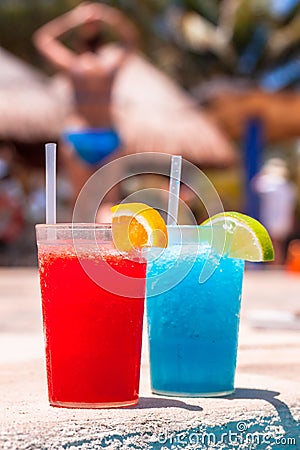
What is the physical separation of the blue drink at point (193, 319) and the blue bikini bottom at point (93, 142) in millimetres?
4893

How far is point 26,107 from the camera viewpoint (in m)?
11.6

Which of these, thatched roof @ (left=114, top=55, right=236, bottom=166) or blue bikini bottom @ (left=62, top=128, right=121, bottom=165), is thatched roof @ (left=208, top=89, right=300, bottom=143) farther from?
blue bikini bottom @ (left=62, top=128, right=121, bottom=165)

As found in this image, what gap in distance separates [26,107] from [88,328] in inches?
401

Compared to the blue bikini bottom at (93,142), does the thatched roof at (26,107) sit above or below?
above

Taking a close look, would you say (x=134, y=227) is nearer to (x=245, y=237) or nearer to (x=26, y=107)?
(x=245, y=237)

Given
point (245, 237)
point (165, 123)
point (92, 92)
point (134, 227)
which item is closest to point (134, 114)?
point (165, 123)

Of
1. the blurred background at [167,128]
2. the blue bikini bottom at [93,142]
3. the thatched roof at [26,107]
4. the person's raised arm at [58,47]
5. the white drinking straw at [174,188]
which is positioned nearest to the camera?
the white drinking straw at [174,188]

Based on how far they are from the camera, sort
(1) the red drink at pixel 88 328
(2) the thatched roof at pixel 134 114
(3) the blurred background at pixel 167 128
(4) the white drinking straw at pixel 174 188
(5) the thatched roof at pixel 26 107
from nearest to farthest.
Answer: (1) the red drink at pixel 88 328
(4) the white drinking straw at pixel 174 188
(3) the blurred background at pixel 167 128
(5) the thatched roof at pixel 26 107
(2) the thatched roof at pixel 134 114

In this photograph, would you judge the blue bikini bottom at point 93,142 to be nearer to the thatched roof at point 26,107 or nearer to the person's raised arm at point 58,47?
the person's raised arm at point 58,47

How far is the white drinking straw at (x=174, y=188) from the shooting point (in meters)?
1.77

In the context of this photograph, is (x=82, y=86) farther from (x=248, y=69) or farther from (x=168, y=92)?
(x=248, y=69)

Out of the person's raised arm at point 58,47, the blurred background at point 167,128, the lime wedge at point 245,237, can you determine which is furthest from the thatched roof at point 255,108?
the lime wedge at point 245,237

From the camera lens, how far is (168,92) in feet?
41.8

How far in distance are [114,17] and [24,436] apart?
590 centimetres
